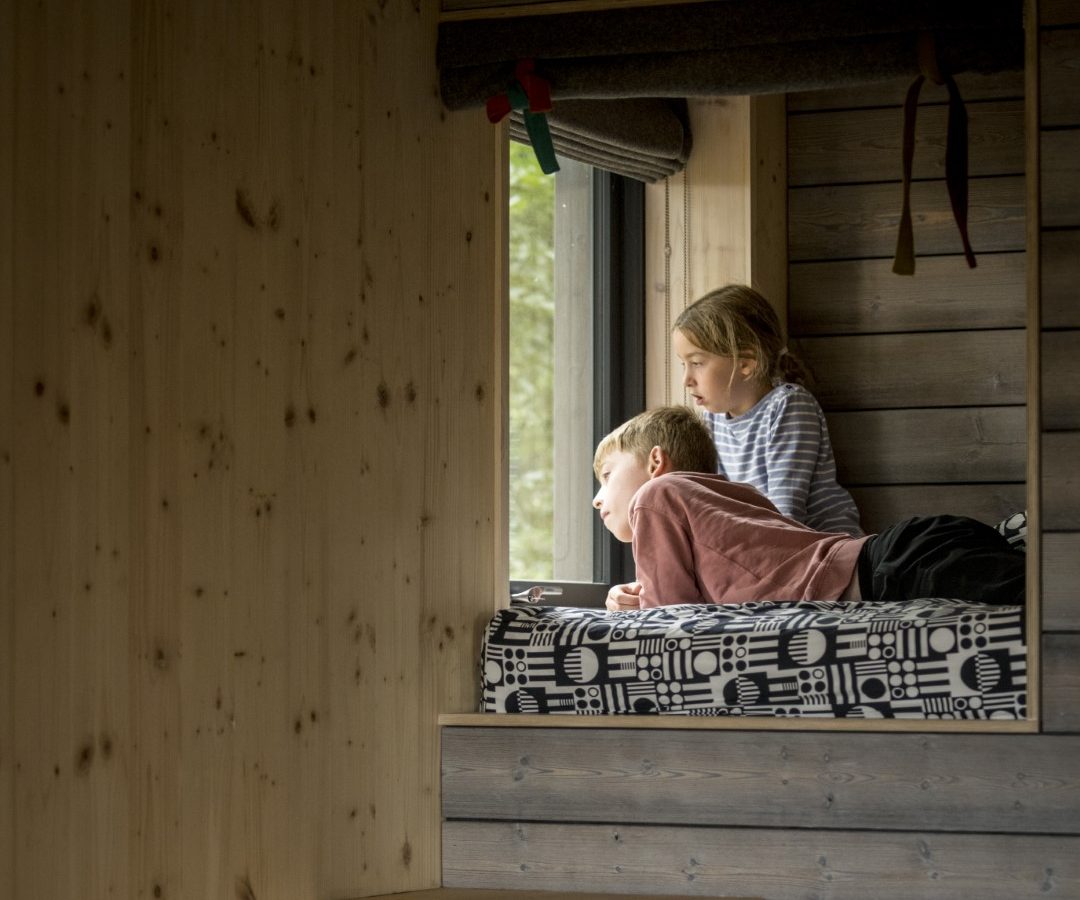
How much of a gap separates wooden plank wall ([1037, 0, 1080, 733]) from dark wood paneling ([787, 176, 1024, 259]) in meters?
1.06

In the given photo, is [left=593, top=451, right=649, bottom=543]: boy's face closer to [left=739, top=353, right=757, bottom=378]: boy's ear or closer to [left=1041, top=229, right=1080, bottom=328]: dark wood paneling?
[left=739, top=353, right=757, bottom=378]: boy's ear

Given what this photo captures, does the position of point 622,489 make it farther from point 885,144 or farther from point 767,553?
point 885,144

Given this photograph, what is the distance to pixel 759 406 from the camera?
273cm

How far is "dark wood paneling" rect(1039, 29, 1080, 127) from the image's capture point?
1811 millimetres

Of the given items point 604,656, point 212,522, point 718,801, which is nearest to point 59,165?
point 212,522

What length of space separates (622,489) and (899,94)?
110 cm

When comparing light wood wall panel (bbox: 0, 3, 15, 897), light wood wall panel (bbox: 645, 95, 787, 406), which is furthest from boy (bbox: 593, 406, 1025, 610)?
light wood wall panel (bbox: 0, 3, 15, 897)

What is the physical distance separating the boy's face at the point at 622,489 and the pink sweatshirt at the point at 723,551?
0.18m

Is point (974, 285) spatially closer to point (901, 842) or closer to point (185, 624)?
point (901, 842)

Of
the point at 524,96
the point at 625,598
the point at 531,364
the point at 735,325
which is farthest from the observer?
the point at 531,364

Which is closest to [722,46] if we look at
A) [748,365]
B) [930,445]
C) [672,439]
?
[672,439]

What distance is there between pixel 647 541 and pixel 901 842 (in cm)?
62

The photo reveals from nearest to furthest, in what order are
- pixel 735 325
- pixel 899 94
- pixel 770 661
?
1. pixel 770 661
2. pixel 735 325
3. pixel 899 94

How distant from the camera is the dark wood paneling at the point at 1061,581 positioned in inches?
70.3
